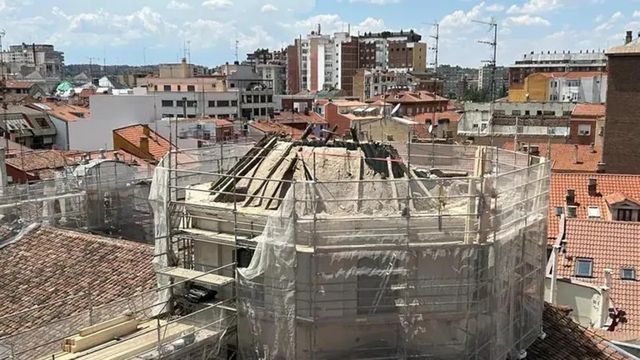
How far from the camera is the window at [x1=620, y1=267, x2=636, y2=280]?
21.2 m

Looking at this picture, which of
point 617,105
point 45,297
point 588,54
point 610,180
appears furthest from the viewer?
point 588,54

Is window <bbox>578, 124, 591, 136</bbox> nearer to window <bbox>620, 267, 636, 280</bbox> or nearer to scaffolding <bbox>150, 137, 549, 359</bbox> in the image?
window <bbox>620, 267, 636, 280</bbox>

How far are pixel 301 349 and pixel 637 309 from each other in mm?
13394

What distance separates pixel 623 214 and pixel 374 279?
19327 millimetres

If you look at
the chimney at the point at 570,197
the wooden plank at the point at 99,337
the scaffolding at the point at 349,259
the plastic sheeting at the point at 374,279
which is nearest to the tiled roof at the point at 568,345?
the scaffolding at the point at 349,259

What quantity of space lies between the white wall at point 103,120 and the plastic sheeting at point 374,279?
43957 mm

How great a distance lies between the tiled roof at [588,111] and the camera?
175 ft

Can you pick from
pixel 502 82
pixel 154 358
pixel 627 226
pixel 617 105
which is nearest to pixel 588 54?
pixel 502 82

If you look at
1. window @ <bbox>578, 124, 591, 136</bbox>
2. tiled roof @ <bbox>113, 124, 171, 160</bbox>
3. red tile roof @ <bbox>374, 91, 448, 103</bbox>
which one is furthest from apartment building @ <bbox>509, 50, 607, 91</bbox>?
tiled roof @ <bbox>113, 124, 171, 160</bbox>

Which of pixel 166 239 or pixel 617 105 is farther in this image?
pixel 617 105

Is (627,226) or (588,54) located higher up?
(588,54)

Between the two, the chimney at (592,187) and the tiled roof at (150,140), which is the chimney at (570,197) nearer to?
the chimney at (592,187)

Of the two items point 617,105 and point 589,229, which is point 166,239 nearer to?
point 589,229

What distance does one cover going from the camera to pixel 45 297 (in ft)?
52.8
